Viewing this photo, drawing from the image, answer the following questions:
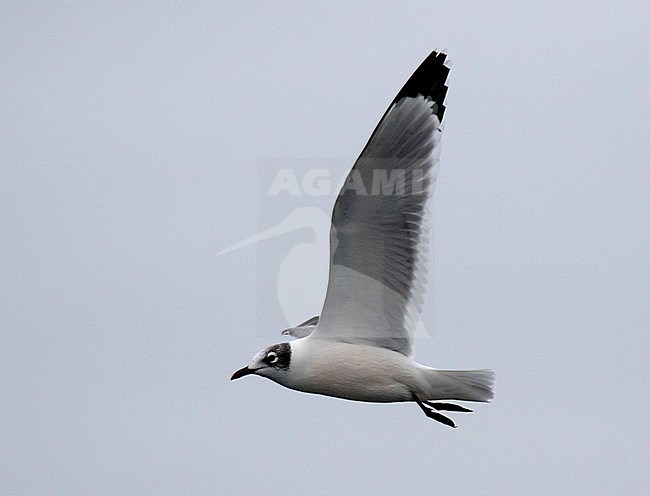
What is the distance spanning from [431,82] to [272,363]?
2.50 m

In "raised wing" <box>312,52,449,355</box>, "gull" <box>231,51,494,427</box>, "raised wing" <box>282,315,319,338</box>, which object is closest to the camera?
"raised wing" <box>312,52,449,355</box>

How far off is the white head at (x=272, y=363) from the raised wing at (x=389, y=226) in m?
0.31

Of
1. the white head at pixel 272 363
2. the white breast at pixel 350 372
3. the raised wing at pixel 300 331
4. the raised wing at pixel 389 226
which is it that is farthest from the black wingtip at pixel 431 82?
the raised wing at pixel 300 331

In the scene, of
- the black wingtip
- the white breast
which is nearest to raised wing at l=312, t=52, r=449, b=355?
the black wingtip

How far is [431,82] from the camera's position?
10609 mm

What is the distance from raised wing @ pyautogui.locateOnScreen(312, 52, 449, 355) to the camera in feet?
34.4

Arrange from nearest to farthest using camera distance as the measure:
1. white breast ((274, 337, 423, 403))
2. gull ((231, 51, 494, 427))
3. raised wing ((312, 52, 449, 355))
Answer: raised wing ((312, 52, 449, 355))
gull ((231, 51, 494, 427))
white breast ((274, 337, 423, 403))

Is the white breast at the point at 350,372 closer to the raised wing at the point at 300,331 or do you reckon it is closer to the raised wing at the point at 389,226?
the raised wing at the point at 389,226

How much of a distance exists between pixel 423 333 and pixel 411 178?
1386 millimetres

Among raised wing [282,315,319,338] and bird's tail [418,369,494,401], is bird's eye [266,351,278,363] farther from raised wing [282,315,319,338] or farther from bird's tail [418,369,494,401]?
raised wing [282,315,319,338]

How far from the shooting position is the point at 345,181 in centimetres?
1038

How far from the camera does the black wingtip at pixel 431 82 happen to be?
10531 mm

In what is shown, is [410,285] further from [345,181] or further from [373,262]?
[345,181]

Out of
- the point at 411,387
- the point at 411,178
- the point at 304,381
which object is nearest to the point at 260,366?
the point at 304,381
